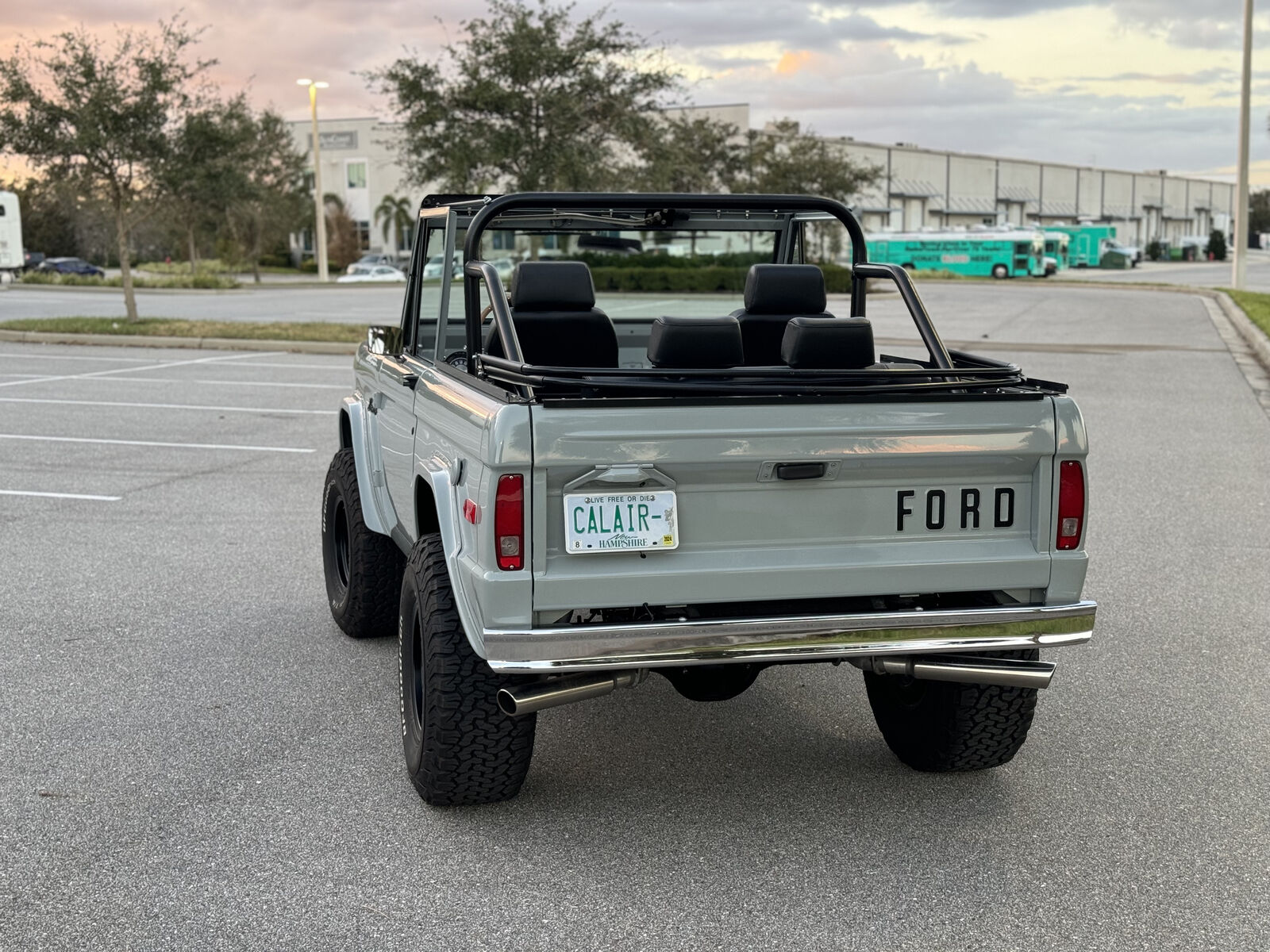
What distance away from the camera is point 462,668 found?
4016 millimetres

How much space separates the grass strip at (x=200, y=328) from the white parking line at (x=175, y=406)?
6842mm

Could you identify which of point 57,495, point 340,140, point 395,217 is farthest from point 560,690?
point 340,140

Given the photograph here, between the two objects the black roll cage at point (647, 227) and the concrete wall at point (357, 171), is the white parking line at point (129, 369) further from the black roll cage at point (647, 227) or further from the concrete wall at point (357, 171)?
the concrete wall at point (357, 171)

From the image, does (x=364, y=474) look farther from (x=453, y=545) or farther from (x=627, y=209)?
(x=453, y=545)

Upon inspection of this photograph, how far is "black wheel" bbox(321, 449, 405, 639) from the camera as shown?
593 cm

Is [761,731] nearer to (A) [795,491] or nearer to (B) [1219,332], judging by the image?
(A) [795,491]

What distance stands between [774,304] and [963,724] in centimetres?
198

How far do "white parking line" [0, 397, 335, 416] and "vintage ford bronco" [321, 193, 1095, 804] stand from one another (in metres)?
9.57

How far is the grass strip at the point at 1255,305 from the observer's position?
82.5 feet

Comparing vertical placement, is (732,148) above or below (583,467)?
above

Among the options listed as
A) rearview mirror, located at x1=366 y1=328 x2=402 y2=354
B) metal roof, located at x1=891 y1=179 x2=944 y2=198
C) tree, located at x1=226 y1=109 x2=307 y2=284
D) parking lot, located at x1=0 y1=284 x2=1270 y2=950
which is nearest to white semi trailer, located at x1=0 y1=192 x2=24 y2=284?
tree, located at x1=226 y1=109 x2=307 y2=284

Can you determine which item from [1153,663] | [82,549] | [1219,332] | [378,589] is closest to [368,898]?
[378,589]

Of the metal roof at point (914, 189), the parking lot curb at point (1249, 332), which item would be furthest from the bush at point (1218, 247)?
the parking lot curb at point (1249, 332)

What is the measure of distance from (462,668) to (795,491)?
1100mm
